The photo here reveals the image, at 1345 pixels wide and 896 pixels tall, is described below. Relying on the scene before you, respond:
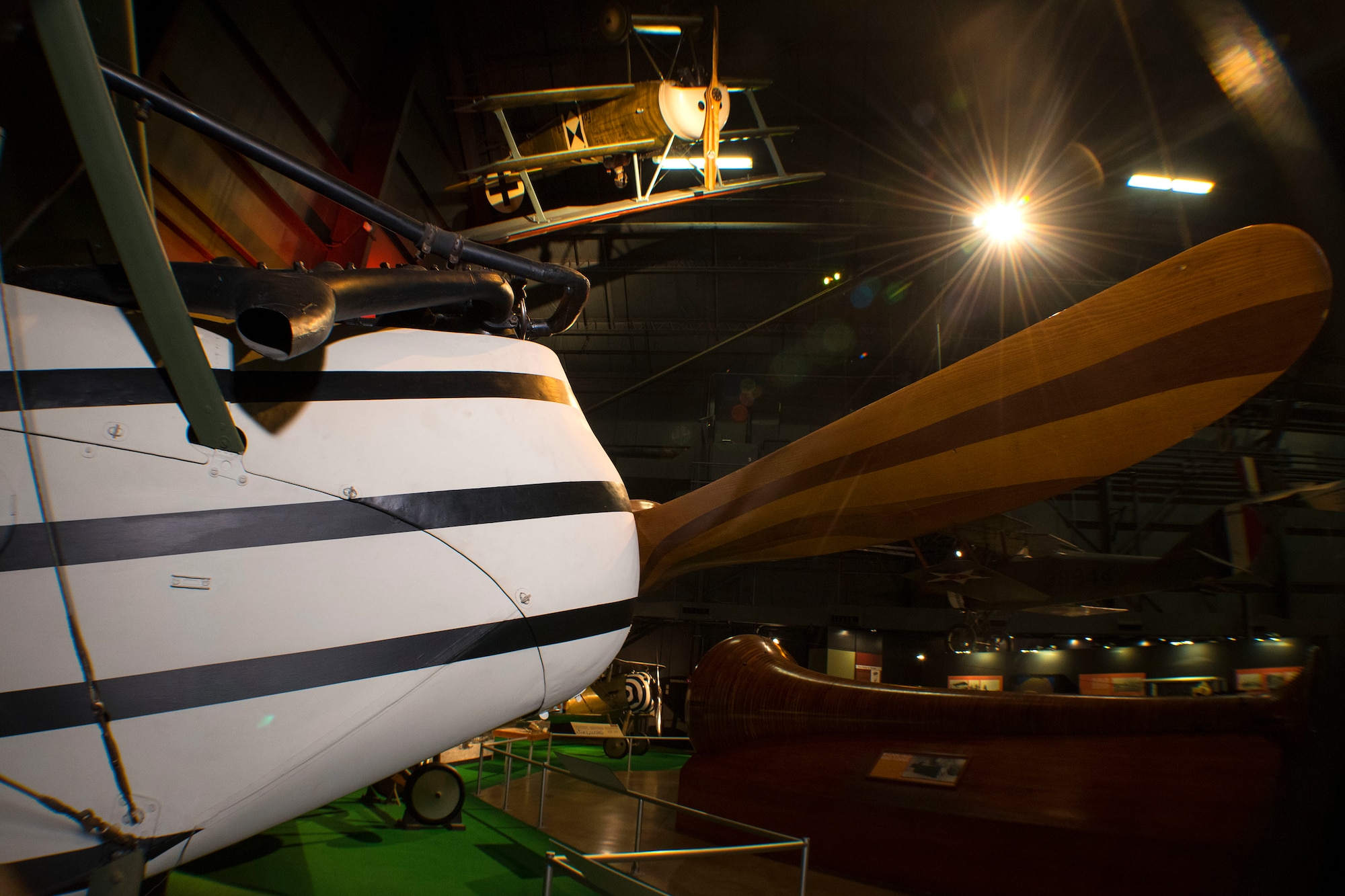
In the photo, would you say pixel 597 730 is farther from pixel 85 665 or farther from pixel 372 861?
pixel 85 665

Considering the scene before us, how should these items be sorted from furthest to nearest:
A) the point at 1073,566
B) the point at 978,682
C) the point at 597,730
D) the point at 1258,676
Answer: the point at 978,682 → the point at 597,730 → the point at 1258,676 → the point at 1073,566

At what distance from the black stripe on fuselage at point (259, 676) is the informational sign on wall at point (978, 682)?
16017mm

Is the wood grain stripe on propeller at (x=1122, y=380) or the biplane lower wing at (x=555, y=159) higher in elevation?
the biplane lower wing at (x=555, y=159)

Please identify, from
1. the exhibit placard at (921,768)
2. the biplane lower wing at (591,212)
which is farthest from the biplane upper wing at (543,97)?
the exhibit placard at (921,768)

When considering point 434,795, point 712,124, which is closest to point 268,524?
point 434,795

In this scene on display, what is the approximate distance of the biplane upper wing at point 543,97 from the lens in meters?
7.05

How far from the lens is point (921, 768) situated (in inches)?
190

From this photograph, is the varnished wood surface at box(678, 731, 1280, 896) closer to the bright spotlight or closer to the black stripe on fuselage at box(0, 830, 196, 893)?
the black stripe on fuselage at box(0, 830, 196, 893)

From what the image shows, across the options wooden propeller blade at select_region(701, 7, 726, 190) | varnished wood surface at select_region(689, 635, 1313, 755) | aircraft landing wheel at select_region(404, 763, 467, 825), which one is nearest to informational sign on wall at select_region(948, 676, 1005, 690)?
varnished wood surface at select_region(689, 635, 1313, 755)

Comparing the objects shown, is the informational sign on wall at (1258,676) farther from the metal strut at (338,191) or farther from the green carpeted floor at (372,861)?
the metal strut at (338,191)

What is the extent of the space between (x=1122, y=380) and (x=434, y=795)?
21.5 feet

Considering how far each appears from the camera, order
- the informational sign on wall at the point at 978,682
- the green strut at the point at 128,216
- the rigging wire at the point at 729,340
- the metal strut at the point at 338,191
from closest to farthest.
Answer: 1. the green strut at the point at 128,216
2. the metal strut at the point at 338,191
3. the rigging wire at the point at 729,340
4. the informational sign on wall at the point at 978,682

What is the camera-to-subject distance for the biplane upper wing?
278 inches

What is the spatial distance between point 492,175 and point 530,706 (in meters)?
7.95
